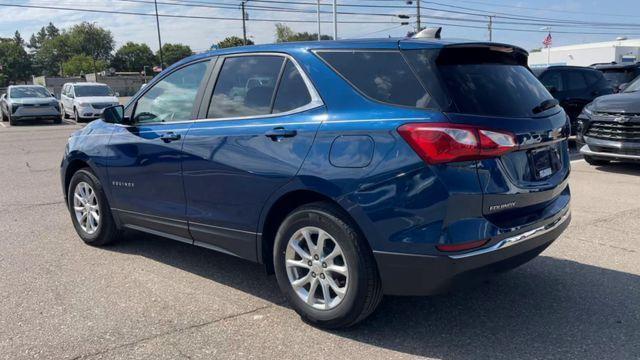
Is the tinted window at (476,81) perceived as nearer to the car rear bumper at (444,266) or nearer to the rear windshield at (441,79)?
the rear windshield at (441,79)

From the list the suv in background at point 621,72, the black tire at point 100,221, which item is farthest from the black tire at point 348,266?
the suv in background at point 621,72

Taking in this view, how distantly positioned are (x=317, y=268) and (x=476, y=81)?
1.52 meters

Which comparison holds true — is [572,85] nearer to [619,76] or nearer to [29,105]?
[619,76]

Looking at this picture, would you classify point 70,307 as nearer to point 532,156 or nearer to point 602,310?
point 532,156

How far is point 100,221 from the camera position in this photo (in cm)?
539

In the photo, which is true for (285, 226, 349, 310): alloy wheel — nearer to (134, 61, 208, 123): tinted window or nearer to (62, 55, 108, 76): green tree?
(134, 61, 208, 123): tinted window

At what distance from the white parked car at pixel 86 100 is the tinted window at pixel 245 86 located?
793 inches

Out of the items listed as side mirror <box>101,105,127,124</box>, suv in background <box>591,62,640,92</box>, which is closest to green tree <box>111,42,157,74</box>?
suv in background <box>591,62,640,92</box>

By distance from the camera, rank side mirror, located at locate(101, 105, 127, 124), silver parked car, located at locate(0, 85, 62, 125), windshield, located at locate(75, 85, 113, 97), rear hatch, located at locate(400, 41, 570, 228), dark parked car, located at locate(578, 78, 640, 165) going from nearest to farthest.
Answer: rear hatch, located at locate(400, 41, 570, 228)
side mirror, located at locate(101, 105, 127, 124)
dark parked car, located at locate(578, 78, 640, 165)
silver parked car, located at locate(0, 85, 62, 125)
windshield, located at locate(75, 85, 113, 97)

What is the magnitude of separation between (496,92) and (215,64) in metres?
2.14

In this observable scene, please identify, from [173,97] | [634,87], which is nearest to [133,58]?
[634,87]

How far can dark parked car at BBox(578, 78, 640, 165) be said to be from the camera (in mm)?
8680

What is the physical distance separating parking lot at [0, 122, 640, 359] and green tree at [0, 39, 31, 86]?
439 feet

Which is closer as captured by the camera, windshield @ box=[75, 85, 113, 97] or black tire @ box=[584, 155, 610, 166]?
black tire @ box=[584, 155, 610, 166]
